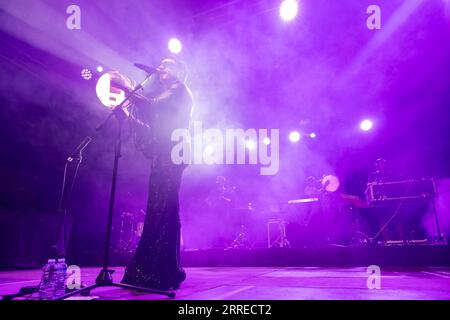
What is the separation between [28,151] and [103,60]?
282 centimetres

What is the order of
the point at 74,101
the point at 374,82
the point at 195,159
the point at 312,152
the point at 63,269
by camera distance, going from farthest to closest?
the point at 312,152
the point at 195,159
the point at 374,82
the point at 74,101
the point at 63,269

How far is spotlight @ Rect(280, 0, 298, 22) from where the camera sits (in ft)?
22.3

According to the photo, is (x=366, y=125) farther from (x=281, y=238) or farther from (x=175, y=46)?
(x=175, y=46)

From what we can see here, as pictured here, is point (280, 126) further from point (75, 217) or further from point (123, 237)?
point (75, 217)

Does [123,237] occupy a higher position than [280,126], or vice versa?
[280,126]

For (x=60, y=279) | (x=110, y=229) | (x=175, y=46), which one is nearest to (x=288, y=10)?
(x=175, y=46)

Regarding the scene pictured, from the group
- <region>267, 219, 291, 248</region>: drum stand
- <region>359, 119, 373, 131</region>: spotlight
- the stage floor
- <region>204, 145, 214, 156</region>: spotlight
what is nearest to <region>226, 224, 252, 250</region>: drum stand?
<region>267, 219, 291, 248</region>: drum stand

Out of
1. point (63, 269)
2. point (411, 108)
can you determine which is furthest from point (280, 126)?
point (63, 269)

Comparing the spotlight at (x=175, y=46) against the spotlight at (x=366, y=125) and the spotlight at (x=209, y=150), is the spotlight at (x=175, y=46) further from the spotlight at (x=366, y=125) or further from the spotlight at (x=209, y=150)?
the spotlight at (x=366, y=125)

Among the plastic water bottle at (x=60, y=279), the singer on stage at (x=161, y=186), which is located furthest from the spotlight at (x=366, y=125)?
the plastic water bottle at (x=60, y=279)

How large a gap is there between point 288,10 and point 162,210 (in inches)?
239
